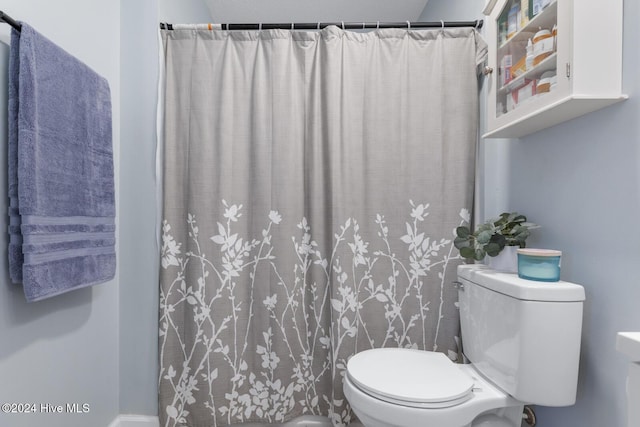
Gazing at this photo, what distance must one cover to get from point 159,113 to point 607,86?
1.64 meters

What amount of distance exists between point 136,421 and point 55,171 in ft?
4.04

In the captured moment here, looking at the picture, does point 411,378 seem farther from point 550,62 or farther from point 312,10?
point 312,10

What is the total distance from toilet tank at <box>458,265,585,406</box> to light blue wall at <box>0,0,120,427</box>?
151 cm

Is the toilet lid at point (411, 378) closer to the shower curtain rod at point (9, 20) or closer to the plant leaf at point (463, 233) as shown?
the plant leaf at point (463, 233)

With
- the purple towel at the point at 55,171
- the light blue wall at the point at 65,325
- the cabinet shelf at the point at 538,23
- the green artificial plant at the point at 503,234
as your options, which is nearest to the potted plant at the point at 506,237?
the green artificial plant at the point at 503,234

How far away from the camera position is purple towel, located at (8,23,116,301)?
95 centimetres

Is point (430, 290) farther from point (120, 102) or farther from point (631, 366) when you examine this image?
point (120, 102)

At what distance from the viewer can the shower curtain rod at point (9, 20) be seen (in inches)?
34.7

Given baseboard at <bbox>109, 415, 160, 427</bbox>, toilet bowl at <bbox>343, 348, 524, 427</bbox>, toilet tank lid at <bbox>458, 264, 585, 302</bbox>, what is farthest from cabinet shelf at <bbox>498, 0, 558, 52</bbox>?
baseboard at <bbox>109, 415, 160, 427</bbox>

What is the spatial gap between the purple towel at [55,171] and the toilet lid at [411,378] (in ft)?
3.36

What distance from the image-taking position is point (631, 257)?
0.83 m

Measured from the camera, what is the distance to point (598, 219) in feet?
3.07

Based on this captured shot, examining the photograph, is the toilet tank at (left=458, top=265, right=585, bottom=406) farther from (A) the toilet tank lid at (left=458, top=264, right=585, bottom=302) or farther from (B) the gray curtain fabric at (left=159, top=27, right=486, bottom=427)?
(B) the gray curtain fabric at (left=159, top=27, right=486, bottom=427)

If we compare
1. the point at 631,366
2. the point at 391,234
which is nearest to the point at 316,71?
the point at 391,234
